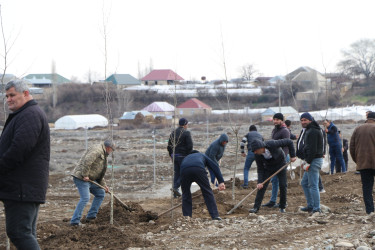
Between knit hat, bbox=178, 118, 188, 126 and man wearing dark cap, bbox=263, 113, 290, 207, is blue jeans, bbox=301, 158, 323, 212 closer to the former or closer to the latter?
man wearing dark cap, bbox=263, 113, 290, 207

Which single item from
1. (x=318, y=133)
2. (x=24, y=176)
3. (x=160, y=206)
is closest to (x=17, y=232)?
(x=24, y=176)

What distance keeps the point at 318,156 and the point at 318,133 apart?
39cm

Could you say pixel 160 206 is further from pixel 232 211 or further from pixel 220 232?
pixel 220 232

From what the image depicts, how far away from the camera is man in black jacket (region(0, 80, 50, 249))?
432cm

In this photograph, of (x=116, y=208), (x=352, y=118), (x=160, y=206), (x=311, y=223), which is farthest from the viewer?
(x=352, y=118)

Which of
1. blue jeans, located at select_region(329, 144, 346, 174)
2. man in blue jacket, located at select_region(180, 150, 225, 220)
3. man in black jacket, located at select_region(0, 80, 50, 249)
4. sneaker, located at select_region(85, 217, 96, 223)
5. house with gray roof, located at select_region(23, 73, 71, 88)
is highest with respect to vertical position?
house with gray roof, located at select_region(23, 73, 71, 88)

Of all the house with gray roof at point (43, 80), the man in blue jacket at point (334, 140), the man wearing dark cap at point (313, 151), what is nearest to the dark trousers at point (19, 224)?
the man wearing dark cap at point (313, 151)

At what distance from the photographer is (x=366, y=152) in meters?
7.77

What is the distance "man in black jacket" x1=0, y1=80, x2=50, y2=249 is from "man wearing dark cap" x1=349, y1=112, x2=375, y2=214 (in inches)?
206

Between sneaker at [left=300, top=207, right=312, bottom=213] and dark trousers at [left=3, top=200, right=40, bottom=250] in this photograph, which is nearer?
dark trousers at [left=3, top=200, right=40, bottom=250]

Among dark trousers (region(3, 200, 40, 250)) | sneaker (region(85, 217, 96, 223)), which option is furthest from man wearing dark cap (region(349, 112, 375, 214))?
dark trousers (region(3, 200, 40, 250))

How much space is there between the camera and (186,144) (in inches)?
439

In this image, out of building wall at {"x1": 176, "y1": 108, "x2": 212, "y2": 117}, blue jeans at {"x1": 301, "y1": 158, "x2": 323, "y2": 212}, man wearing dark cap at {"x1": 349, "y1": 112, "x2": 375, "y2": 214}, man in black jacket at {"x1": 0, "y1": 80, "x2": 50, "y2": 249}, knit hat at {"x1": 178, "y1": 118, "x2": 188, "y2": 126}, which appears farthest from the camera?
building wall at {"x1": 176, "y1": 108, "x2": 212, "y2": 117}

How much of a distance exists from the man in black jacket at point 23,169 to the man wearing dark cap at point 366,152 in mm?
5229
